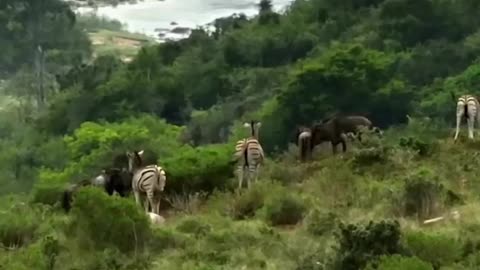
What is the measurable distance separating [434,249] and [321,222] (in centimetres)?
176

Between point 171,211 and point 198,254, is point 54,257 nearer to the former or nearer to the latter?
point 198,254

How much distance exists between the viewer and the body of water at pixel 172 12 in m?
78.1

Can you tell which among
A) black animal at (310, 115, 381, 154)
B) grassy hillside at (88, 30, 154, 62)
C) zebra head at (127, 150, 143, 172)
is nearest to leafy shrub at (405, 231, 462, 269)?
zebra head at (127, 150, 143, 172)

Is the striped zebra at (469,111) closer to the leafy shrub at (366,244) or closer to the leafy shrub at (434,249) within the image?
the leafy shrub at (434,249)

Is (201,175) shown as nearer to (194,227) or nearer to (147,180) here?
(147,180)

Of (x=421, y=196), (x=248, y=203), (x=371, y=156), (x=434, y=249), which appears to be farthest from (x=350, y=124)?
(x=434, y=249)

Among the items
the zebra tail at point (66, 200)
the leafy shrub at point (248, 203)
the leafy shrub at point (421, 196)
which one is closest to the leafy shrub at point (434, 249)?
the leafy shrub at point (421, 196)

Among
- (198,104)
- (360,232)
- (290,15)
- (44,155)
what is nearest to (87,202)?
(360,232)

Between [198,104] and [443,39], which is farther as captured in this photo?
[198,104]

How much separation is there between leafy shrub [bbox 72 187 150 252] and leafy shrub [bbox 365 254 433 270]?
306 cm

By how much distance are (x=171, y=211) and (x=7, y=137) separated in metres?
31.5

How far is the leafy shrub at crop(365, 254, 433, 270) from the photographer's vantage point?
8.57 meters

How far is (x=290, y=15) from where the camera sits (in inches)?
1731

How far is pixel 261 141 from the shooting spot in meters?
27.9
